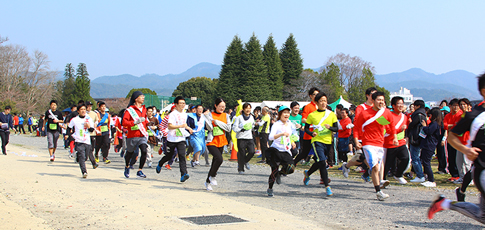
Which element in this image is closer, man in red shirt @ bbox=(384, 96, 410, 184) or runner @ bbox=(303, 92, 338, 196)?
runner @ bbox=(303, 92, 338, 196)

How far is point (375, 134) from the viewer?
7340 millimetres

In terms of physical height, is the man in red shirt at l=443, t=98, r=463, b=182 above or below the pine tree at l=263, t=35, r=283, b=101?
below

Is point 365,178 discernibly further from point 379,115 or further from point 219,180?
point 219,180

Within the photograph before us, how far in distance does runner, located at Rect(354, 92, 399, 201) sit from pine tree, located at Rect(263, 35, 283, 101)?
226 ft

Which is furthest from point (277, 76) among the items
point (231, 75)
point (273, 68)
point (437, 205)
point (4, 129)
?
point (437, 205)

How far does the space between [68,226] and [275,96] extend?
7366 centimetres

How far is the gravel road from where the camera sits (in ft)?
18.3

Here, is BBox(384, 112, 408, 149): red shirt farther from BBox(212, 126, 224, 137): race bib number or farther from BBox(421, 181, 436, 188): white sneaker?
BBox(212, 126, 224, 137): race bib number

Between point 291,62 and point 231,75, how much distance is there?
1380 centimetres

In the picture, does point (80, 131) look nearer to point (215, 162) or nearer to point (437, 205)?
point (215, 162)

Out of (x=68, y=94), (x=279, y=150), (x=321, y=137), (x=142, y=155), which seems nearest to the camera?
(x=279, y=150)

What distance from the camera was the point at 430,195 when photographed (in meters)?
7.78

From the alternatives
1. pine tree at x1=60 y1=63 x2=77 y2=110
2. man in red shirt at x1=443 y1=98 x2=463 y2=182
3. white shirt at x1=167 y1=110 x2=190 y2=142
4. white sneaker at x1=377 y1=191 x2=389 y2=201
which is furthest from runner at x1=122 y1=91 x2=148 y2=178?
pine tree at x1=60 y1=63 x2=77 y2=110

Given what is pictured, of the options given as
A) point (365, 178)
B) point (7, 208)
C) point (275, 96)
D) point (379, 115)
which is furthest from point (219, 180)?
point (275, 96)
